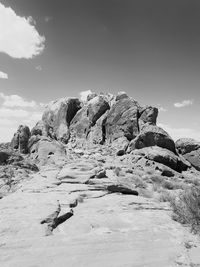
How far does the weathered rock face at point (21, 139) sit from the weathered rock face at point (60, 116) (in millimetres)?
4405

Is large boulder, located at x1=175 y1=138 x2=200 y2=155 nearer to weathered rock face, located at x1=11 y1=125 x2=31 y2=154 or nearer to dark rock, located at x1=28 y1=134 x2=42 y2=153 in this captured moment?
dark rock, located at x1=28 y1=134 x2=42 y2=153

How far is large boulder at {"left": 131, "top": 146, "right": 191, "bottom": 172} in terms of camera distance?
26.8 meters

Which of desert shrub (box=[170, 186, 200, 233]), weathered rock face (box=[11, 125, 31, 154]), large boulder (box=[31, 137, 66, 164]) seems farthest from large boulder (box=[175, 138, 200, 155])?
weathered rock face (box=[11, 125, 31, 154])

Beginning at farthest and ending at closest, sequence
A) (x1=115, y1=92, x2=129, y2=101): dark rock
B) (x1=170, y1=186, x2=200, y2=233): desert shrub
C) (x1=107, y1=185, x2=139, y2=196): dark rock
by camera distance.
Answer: (x1=115, y1=92, x2=129, y2=101): dark rock < (x1=107, y1=185, x2=139, y2=196): dark rock < (x1=170, y1=186, x2=200, y2=233): desert shrub

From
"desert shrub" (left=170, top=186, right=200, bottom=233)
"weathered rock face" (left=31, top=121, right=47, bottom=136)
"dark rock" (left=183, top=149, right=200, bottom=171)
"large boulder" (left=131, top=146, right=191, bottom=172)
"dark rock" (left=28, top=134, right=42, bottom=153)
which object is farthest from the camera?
"weathered rock face" (left=31, top=121, right=47, bottom=136)

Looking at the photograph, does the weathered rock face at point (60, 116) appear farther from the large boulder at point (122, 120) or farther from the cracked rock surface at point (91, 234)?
the cracked rock surface at point (91, 234)

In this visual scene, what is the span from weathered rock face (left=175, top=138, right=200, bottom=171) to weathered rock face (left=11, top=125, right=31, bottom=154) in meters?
28.1

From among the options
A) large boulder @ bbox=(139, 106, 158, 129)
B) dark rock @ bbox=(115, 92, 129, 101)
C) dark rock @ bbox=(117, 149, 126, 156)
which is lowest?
dark rock @ bbox=(117, 149, 126, 156)

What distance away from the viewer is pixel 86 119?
154 feet

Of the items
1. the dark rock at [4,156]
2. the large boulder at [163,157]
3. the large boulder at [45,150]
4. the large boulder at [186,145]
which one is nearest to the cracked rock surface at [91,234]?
the large boulder at [163,157]

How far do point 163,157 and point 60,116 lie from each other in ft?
98.8

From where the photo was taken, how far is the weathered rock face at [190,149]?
31172 mm

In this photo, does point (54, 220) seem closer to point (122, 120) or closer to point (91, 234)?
point (91, 234)

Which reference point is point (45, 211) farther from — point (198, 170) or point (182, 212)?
point (198, 170)
